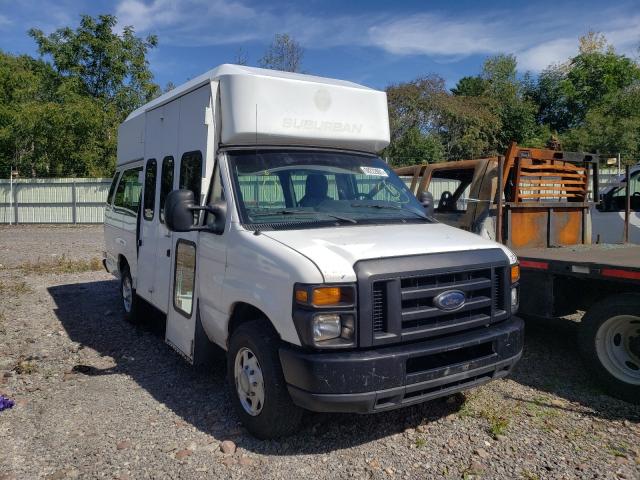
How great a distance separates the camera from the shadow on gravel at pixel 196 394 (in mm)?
4027

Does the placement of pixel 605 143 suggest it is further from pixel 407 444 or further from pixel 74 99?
pixel 407 444

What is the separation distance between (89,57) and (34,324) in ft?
83.3

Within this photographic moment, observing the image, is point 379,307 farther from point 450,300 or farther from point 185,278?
point 185,278

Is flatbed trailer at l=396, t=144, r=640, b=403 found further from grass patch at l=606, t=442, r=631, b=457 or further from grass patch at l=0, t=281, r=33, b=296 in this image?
grass patch at l=0, t=281, r=33, b=296

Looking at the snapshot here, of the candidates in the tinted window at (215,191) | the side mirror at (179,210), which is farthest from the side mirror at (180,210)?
the tinted window at (215,191)

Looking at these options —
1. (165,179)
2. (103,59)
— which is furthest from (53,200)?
(165,179)

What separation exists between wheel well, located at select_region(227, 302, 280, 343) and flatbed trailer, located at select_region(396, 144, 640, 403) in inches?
84.2

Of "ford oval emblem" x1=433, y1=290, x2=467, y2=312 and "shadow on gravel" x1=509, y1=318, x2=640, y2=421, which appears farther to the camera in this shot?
"shadow on gravel" x1=509, y1=318, x2=640, y2=421

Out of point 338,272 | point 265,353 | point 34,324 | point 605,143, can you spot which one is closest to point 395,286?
point 338,272

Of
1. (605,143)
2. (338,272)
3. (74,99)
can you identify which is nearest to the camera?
(338,272)

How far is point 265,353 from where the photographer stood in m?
3.71

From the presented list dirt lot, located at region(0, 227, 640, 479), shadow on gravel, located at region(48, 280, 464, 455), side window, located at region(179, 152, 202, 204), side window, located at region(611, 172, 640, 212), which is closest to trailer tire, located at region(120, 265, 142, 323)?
shadow on gravel, located at region(48, 280, 464, 455)

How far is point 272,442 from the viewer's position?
396cm

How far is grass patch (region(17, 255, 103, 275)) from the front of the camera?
11806 mm
